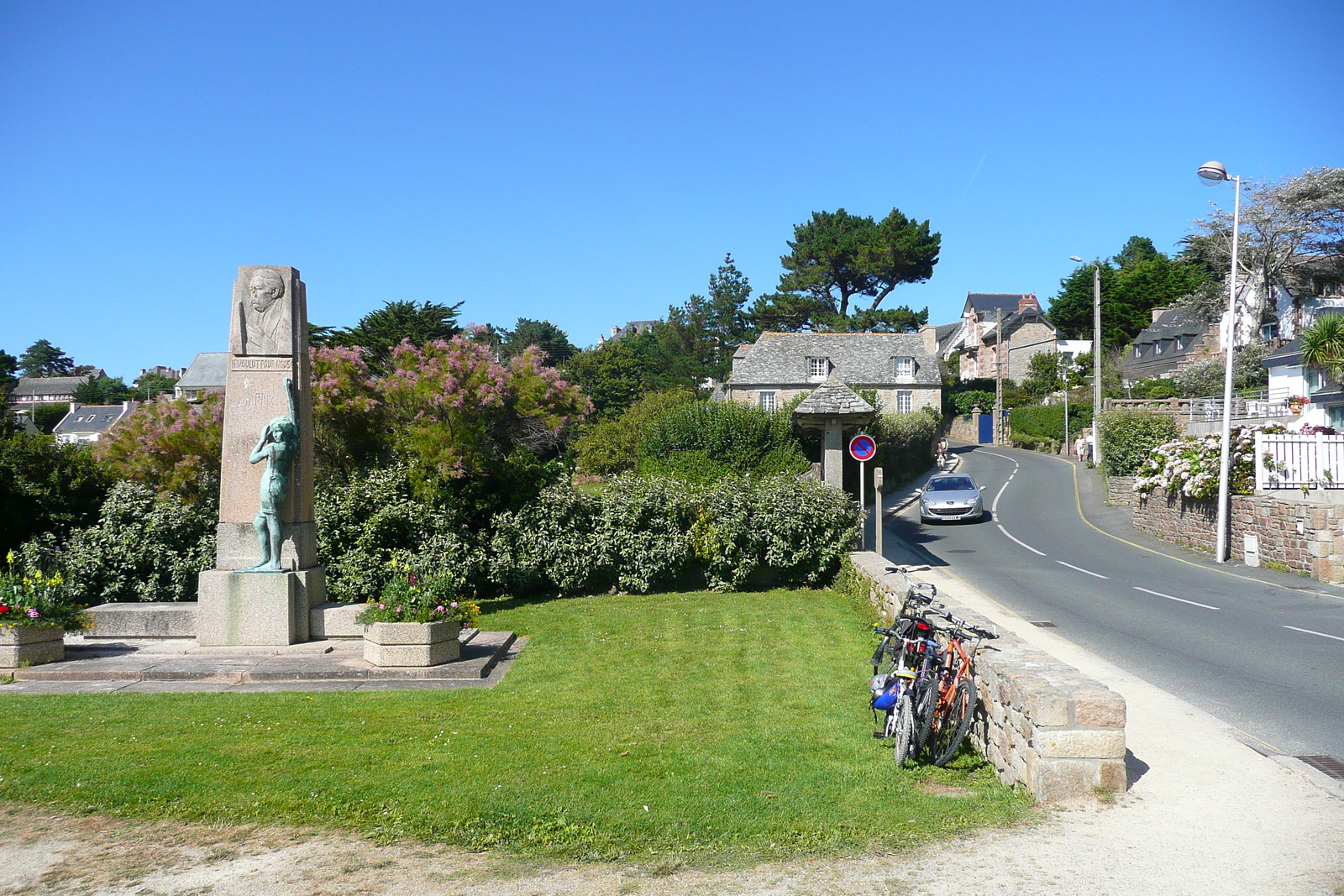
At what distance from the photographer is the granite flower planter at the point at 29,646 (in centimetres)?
923

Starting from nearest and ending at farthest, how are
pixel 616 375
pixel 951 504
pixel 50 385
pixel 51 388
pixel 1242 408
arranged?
1. pixel 951 504
2. pixel 1242 408
3. pixel 616 375
4. pixel 51 388
5. pixel 50 385

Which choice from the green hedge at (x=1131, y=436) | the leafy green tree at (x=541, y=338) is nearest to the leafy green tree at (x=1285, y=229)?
the green hedge at (x=1131, y=436)

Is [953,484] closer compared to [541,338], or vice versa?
[953,484]

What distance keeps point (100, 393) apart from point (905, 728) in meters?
130

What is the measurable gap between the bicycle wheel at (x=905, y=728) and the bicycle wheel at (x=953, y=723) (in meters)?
0.26

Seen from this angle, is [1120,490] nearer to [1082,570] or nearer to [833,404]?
[1082,570]

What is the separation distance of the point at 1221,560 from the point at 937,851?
18.2m

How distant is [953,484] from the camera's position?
97.3 ft

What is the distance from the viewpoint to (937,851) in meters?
4.88

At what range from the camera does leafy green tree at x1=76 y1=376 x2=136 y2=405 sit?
11062 centimetres

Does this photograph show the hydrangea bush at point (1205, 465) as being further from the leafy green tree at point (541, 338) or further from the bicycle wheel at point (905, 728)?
the leafy green tree at point (541, 338)

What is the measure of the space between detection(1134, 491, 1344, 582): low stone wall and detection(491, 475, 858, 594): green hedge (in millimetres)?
9007

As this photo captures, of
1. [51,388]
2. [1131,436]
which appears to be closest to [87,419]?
[51,388]

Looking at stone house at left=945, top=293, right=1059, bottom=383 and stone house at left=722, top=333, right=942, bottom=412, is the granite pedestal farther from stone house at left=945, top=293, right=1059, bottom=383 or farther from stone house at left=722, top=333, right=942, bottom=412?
stone house at left=945, top=293, right=1059, bottom=383
